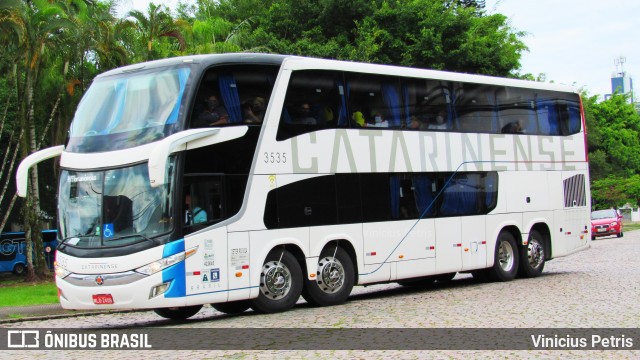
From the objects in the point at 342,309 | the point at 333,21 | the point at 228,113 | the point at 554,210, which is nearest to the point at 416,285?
the point at 554,210

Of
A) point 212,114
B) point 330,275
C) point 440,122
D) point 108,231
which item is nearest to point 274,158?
point 212,114

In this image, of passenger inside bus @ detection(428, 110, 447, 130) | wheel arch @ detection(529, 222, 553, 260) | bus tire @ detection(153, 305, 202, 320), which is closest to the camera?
bus tire @ detection(153, 305, 202, 320)

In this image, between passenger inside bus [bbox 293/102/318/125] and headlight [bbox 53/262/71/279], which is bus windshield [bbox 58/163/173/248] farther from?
passenger inside bus [bbox 293/102/318/125]

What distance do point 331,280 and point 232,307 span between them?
1863mm

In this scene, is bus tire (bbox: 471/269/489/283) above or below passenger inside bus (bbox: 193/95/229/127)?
below

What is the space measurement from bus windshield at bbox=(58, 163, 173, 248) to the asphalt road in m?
1.61

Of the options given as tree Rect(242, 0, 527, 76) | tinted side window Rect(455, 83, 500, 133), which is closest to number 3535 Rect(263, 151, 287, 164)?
tinted side window Rect(455, 83, 500, 133)

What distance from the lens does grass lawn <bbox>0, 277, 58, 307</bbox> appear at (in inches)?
952

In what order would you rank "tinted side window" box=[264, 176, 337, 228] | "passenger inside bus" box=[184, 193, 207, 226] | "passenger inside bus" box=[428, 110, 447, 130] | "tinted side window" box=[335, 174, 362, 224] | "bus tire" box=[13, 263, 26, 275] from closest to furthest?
"passenger inside bus" box=[184, 193, 207, 226], "tinted side window" box=[264, 176, 337, 228], "tinted side window" box=[335, 174, 362, 224], "passenger inside bus" box=[428, 110, 447, 130], "bus tire" box=[13, 263, 26, 275]

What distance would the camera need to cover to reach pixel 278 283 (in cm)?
1623

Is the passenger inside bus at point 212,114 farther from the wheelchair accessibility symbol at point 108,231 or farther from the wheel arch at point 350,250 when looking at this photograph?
the wheel arch at point 350,250

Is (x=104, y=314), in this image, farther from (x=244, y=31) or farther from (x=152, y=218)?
(x=244, y=31)

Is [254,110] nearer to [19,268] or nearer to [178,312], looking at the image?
[178,312]

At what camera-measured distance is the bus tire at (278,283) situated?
52.5 feet
